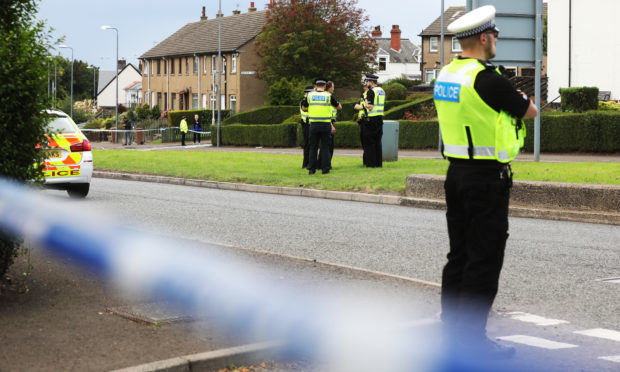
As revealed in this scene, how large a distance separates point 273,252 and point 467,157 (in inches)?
173

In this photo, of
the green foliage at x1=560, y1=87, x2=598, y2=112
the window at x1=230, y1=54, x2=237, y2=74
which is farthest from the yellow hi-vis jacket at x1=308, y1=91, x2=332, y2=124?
the window at x1=230, y1=54, x2=237, y2=74

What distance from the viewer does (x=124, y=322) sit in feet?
19.5

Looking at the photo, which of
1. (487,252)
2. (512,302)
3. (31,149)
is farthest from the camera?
(512,302)

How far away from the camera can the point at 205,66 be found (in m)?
79.4

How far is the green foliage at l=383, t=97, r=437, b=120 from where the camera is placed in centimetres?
3867

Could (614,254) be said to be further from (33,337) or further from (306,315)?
(33,337)

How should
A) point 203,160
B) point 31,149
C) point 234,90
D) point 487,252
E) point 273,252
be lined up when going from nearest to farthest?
point 487,252 → point 31,149 → point 273,252 → point 203,160 → point 234,90

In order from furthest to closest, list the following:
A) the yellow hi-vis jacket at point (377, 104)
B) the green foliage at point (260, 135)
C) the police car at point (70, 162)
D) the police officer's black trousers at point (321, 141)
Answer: the green foliage at point (260, 135), the yellow hi-vis jacket at point (377, 104), the police officer's black trousers at point (321, 141), the police car at point (70, 162)

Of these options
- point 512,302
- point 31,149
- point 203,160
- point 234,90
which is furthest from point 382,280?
point 234,90

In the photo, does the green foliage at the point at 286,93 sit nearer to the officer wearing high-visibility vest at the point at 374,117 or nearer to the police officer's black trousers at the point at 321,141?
the officer wearing high-visibility vest at the point at 374,117

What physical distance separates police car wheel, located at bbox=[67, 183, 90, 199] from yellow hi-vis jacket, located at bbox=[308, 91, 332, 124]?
539 centimetres

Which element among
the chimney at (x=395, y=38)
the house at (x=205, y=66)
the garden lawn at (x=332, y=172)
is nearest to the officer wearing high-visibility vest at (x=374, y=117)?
the garden lawn at (x=332, y=172)

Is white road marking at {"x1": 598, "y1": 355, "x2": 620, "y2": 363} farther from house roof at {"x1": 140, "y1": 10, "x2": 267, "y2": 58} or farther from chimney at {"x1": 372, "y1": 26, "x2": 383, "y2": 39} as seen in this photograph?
chimney at {"x1": 372, "y1": 26, "x2": 383, "y2": 39}

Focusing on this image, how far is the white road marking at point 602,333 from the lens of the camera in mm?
5883
